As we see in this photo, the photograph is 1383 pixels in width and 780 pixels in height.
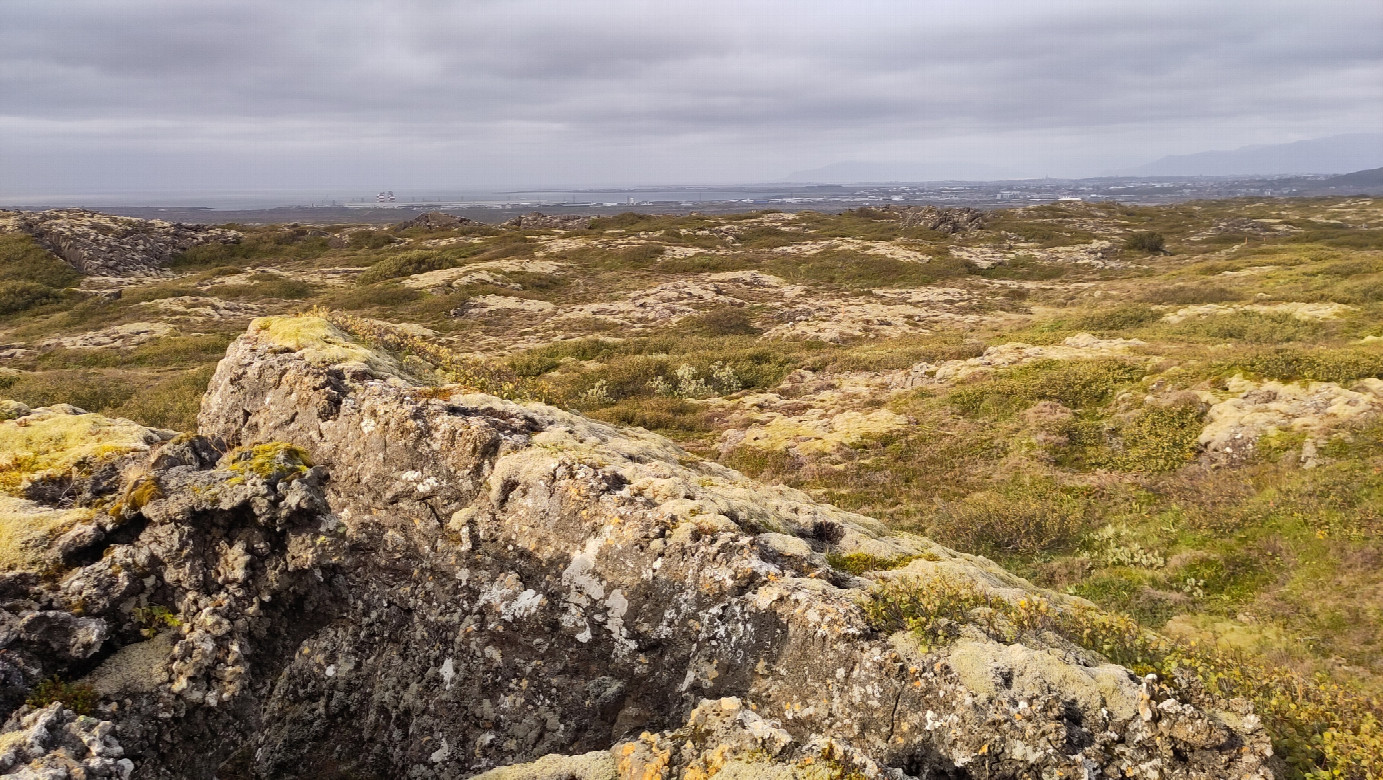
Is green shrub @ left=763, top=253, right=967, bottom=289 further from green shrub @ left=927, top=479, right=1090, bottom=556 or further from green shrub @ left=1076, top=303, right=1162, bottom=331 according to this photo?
green shrub @ left=927, top=479, right=1090, bottom=556

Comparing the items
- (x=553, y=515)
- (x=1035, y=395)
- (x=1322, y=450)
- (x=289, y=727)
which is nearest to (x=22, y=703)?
(x=289, y=727)

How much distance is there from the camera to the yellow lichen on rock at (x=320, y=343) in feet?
34.0

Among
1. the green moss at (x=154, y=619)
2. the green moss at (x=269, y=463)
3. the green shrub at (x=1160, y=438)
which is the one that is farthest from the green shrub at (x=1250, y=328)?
the green moss at (x=154, y=619)

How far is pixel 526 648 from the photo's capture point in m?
6.52

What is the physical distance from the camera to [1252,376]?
20.9 metres

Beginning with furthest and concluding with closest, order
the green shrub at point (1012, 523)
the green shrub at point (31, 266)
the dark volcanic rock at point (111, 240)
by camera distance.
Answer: the dark volcanic rock at point (111, 240) → the green shrub at point (31, 266) → the green shrub at point (1012, 523)

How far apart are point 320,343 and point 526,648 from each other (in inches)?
280

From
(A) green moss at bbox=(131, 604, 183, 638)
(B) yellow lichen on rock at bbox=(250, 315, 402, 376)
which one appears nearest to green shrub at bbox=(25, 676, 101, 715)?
(A) green moss at bbox=(131, 604, 183, 638)

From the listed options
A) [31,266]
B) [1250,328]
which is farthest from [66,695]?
[31,266]

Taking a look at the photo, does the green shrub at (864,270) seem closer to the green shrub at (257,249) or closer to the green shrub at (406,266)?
the green shrub at (406,266)

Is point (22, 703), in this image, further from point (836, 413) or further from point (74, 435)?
point (836, 413)

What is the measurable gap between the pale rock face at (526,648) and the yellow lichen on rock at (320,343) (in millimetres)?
2395

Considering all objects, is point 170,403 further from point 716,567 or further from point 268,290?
point 268,290

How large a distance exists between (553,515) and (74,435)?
20.0ft
